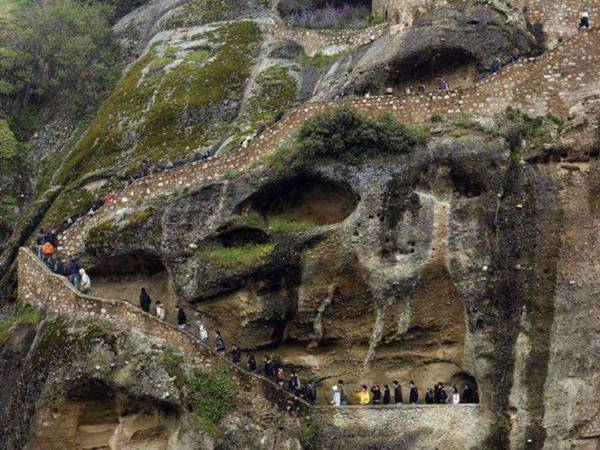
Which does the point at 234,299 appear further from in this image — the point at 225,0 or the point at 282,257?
the point at 225,0

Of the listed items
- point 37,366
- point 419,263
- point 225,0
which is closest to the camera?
point 37,366

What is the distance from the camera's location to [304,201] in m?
33.1

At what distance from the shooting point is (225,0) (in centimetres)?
4784

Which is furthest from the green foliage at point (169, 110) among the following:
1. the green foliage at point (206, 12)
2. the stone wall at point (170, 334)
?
the stone wall at point (170, 334)

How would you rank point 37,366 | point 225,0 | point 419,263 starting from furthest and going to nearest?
point 225,0 → point 419,263 → point 37,366

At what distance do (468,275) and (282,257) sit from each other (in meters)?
5.68

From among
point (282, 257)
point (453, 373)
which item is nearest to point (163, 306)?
point (282, 257)

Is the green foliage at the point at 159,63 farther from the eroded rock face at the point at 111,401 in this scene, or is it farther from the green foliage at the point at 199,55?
the eroded rock face at the point at 111,401

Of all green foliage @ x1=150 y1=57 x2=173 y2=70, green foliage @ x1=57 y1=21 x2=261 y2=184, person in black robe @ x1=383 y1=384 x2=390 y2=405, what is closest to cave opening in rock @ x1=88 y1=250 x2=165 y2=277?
green foliage @ x1=57 y1=21 x2=261 y2=184

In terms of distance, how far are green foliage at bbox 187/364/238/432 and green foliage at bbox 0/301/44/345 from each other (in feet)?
18.0

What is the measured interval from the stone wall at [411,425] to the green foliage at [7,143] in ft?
64.6

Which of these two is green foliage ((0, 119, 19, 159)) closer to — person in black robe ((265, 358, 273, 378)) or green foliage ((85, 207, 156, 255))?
green foliage ((85, 207, 156, 255))

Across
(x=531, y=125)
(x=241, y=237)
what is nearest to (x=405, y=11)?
(x=531, y=125)

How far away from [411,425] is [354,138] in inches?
352
